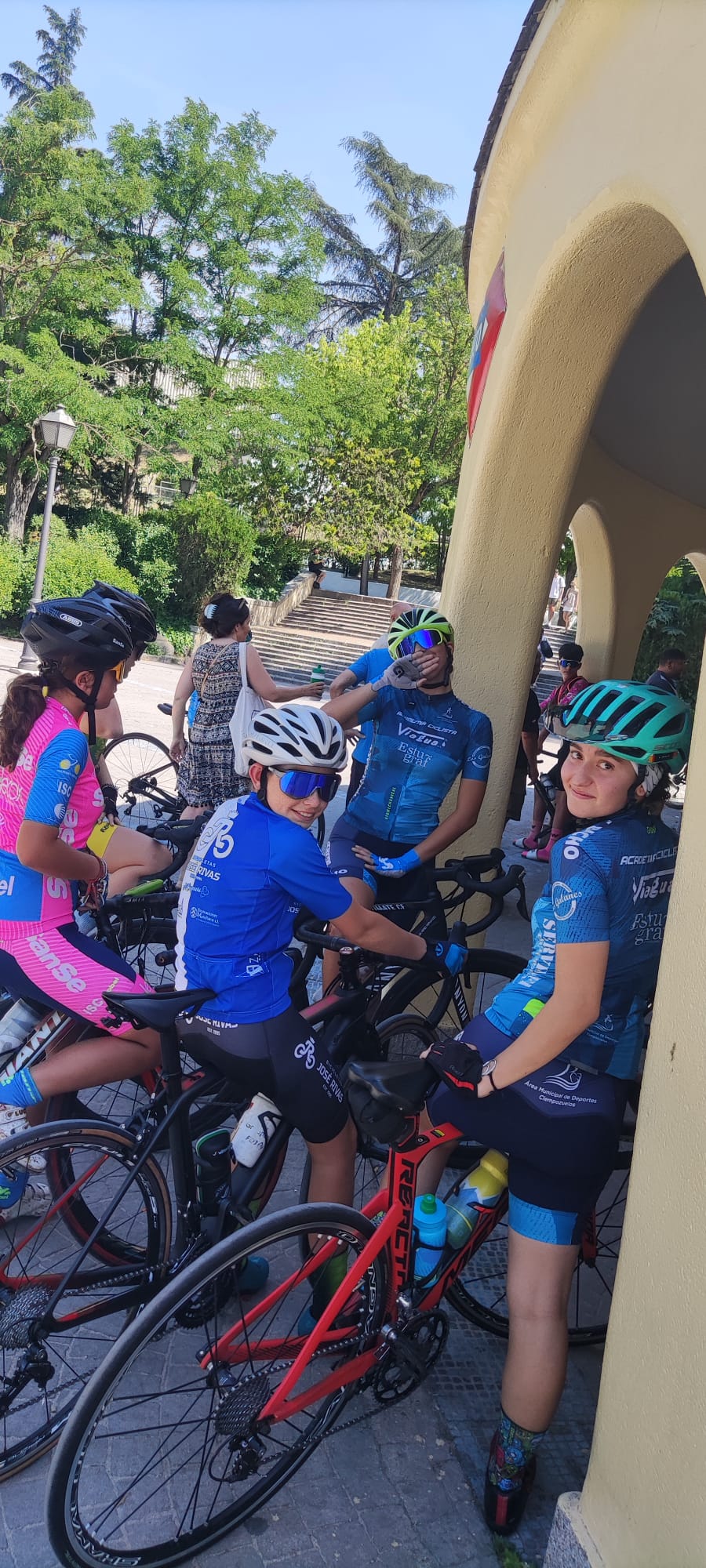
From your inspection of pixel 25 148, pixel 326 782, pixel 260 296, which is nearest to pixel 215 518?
pixel 260 296

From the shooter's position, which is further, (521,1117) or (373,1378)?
(373,1378)

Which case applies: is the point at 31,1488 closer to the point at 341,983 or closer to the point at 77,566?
the point at 341,983

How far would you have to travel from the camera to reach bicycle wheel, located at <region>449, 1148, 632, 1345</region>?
3.08 metres

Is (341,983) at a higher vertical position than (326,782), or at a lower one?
lower

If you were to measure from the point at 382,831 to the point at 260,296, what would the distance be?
27396 millimetres

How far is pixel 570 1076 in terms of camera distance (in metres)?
2.45

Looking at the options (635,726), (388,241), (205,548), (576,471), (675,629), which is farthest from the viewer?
(388,241)

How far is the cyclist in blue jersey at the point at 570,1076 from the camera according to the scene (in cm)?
237

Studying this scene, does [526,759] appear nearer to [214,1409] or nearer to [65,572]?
[214,1409]

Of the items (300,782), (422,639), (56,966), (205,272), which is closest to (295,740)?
(300,782)

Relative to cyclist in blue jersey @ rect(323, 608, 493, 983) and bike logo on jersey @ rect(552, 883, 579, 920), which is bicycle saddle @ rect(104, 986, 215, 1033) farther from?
cyclist in blue jersey @ rect(323, 608, 493, 983)

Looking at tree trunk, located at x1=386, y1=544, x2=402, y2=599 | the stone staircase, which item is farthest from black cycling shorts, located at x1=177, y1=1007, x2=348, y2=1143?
tree trunk, located at x1=386, y1=544, x2=402, y2=599

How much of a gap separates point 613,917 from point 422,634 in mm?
1932

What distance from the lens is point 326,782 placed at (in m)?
2.67
